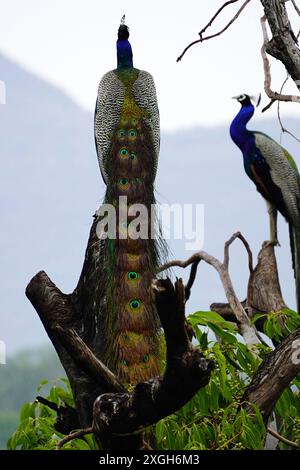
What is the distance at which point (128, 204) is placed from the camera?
3945 mm

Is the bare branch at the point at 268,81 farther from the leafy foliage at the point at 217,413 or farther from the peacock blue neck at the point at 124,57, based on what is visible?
the peacock blue neck at the point at 124,57

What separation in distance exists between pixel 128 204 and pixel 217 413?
1.02 m

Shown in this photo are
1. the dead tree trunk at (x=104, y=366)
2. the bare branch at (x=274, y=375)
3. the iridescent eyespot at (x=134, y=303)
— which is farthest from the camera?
the iridescent eyespot at (x=134, y=303)

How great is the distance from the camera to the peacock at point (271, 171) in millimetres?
4695

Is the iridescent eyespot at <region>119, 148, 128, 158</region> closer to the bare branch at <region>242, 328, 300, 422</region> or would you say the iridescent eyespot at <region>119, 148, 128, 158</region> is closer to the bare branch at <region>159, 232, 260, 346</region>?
the bare branch at <region>159, 232, 260, 346</region>

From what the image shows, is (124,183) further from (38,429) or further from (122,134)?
(38,429)

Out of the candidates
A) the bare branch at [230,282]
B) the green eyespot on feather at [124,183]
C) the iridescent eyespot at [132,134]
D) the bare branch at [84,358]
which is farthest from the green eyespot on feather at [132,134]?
the bare branch at [84,358]

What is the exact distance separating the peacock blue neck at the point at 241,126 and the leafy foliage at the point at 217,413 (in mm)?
1369

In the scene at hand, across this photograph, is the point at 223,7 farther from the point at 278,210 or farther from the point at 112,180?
the point at 278,210

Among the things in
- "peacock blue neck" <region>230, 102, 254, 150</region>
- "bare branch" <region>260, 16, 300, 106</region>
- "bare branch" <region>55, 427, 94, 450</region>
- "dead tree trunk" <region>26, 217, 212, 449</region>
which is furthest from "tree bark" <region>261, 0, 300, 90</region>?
"peacock blue neck" <region>230, 102, 254, 150</region>

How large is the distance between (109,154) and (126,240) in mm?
489

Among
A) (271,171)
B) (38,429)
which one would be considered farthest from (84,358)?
(271,171)

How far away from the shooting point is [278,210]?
4859 mm

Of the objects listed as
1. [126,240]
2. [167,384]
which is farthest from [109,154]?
[167,384]
